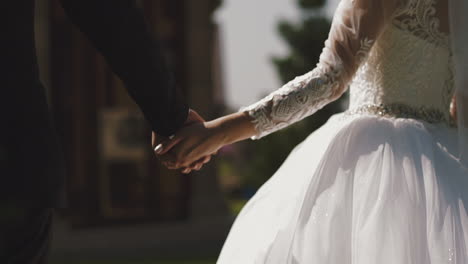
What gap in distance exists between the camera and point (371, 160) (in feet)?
7.95

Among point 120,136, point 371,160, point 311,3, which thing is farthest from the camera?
point 311,3

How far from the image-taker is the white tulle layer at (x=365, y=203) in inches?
86.6

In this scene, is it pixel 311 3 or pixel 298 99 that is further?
pixel 311 3

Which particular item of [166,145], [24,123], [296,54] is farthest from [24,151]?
[296,54]

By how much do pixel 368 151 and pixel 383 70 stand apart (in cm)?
33

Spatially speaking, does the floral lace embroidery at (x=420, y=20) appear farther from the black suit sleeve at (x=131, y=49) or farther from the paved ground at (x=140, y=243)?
the paved ground at (x=140, y=243)

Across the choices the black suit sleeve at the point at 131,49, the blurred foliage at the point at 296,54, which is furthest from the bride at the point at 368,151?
the blurred foliage at the point at 296,54

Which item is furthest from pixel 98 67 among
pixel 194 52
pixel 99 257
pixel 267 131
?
pixel 267 131

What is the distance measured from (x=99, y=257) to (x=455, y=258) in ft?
29.1

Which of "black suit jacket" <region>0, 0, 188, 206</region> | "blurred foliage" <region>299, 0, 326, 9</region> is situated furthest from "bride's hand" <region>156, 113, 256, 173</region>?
"blurred foliage" <region>299, 0, 326, 9</region>

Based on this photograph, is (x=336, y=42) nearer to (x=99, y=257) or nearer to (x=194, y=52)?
(x=99, y=257)

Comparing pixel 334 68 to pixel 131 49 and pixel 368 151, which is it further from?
pixel 131 49

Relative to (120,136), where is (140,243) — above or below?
below

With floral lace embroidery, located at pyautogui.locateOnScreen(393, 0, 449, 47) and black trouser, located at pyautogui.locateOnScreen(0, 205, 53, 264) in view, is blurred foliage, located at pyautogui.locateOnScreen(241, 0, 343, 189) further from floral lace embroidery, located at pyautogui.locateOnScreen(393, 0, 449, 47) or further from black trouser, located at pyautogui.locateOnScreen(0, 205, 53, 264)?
black trouser, located at pyautogui.locateOnScreen(0, 205, 53, 264)
